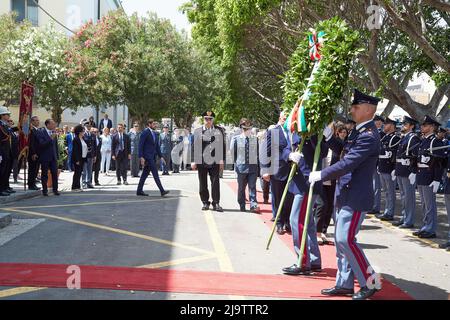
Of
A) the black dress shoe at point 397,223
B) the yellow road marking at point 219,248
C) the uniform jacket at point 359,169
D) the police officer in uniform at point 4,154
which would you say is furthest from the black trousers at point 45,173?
the uniform jacket at point 359,169

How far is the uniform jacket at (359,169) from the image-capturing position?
573 cm

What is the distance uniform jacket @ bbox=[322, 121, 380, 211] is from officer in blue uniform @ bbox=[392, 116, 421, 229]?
522 centimetres

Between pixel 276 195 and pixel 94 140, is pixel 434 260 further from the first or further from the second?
pixel 94 140

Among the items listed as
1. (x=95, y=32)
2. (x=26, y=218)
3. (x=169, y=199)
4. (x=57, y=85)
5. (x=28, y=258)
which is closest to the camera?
(x=28, y=258)

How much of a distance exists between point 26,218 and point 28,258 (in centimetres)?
323

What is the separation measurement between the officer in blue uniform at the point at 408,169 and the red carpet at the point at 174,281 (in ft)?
15.7

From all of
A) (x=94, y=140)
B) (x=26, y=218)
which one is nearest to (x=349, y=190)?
(x=26, y=218)

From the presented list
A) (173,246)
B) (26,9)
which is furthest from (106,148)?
(26,9)

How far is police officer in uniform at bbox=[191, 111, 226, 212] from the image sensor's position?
11.6 meters

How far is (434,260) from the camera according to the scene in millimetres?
8125

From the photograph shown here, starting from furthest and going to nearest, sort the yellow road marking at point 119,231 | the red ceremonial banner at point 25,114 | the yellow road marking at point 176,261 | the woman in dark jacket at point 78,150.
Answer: the woman in dark jacket at point 78,150
the red ceremonial banner at point 25,114
the yellow road marking at point 119,231
the yellow road marking at point 176,261

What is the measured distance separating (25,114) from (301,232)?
964cm

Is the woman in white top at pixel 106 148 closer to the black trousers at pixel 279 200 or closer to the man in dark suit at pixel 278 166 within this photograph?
the man in dark suit at pixel 278 166

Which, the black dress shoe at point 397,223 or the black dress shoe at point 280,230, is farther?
the black dress shoe at point 397,223
